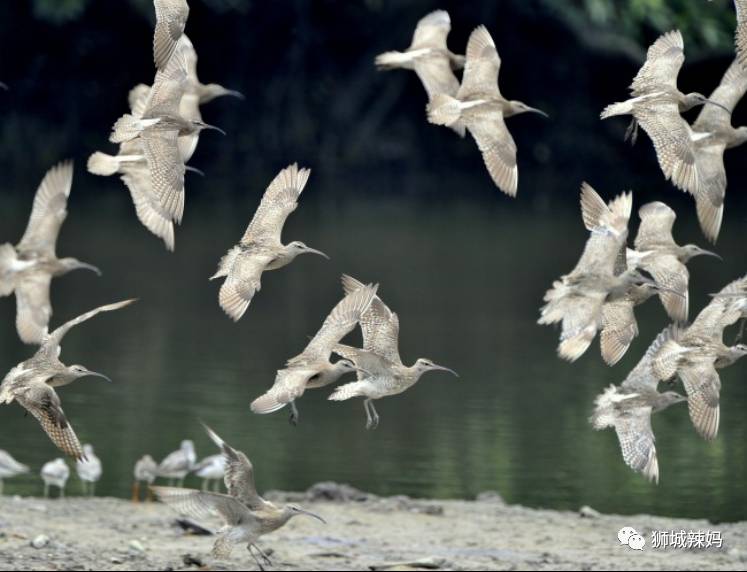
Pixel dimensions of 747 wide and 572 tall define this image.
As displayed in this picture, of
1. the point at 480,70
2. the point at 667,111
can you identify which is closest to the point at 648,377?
the point at 667,111

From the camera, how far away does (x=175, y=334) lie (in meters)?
21.6

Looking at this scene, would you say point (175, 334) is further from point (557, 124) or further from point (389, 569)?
point (557, 124)

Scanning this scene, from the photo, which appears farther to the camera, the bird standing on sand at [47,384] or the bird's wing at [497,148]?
the bird's wing at [497,148]

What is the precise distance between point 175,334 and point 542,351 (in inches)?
160

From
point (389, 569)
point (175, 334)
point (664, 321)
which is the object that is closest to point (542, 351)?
point (664, 321)

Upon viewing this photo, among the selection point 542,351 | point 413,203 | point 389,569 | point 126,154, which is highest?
point 413,203

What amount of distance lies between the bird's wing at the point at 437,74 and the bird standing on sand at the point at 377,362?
5.73ft

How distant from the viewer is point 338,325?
313 inches

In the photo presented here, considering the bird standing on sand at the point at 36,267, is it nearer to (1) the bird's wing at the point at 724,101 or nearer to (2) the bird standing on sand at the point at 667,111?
(2) the bird standing on sand at the point at 667,111

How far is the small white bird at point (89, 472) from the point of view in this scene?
13.8 metres

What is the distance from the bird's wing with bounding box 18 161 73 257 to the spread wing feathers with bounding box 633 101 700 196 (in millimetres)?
2835

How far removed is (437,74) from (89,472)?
16.3 feet

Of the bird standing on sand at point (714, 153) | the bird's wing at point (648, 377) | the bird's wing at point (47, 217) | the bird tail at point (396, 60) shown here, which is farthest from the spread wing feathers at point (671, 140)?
the bird's wing at point (47, 217)

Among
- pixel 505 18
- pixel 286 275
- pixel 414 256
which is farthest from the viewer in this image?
pixel 505 18
